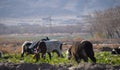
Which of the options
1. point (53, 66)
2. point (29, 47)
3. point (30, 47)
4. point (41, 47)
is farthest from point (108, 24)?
point (53, 66)

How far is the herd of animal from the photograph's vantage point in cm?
2156

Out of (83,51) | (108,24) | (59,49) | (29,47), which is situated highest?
(83,51)

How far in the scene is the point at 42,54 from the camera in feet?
88.6

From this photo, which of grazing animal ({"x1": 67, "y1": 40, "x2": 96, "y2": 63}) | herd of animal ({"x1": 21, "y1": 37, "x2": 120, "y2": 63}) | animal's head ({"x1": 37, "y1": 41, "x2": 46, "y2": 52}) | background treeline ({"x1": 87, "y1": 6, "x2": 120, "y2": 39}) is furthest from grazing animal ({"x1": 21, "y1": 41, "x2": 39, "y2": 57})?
background treeline ({"x1": 87, "y1": 6, "x2": 120, "y2": 39})

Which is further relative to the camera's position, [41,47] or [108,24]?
[108,24]

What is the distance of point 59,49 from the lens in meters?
29.1

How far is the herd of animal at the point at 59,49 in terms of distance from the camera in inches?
849

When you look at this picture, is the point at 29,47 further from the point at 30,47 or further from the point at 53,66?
the point at 53,66

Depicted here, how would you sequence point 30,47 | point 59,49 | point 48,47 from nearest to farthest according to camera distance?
point 48,47
point 59,49
point 30,47

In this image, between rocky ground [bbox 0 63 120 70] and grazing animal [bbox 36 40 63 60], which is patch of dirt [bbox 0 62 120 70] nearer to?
rocky ground [bbox 0 63 120 70]

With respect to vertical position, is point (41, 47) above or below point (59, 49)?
above

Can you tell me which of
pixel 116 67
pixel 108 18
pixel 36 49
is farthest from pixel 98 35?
pixel 116 67

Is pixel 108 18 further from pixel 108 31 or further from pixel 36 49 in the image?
pixel 36 49

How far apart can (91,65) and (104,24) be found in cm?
7998
